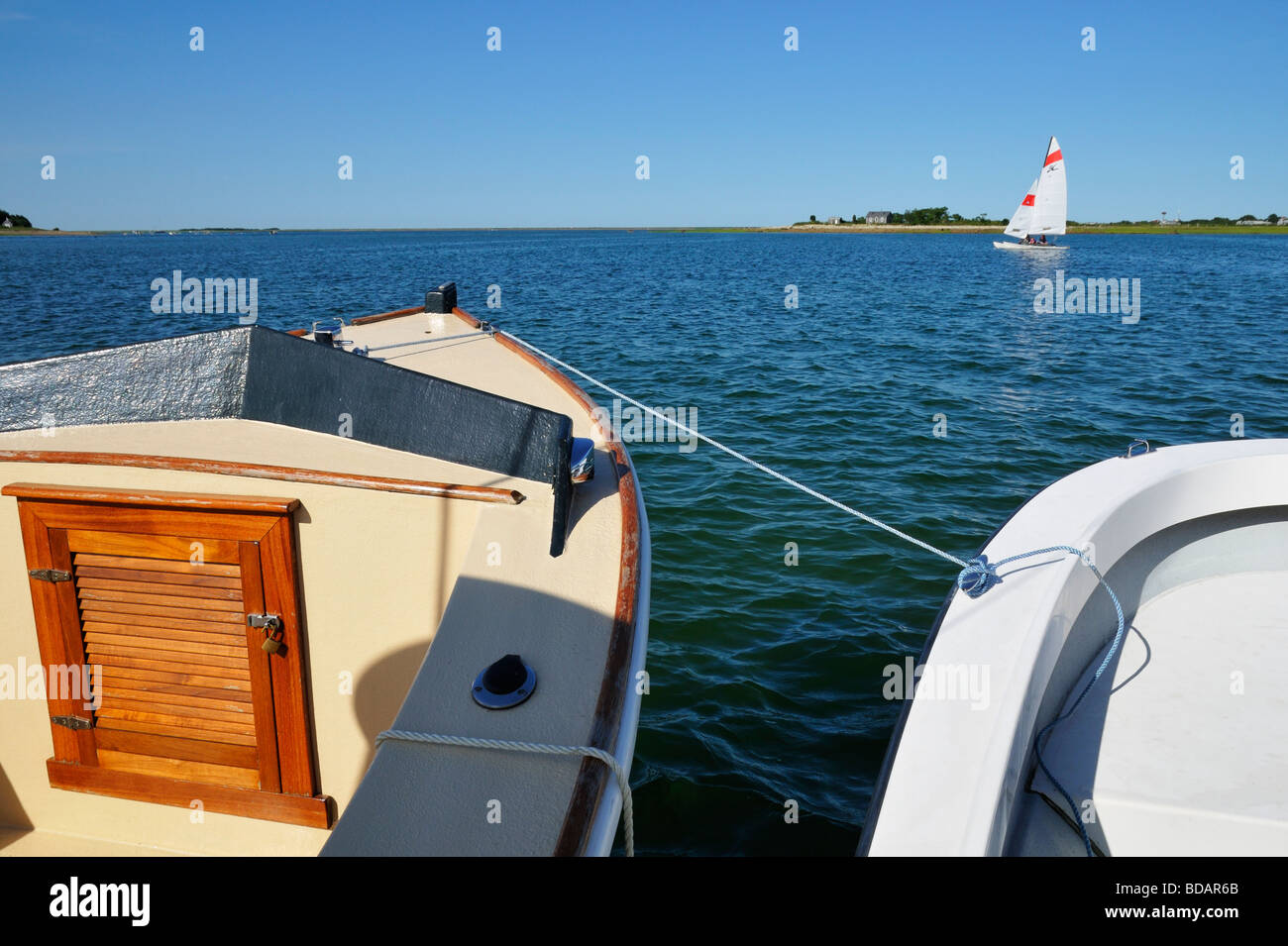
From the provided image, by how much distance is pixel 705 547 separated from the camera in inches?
276

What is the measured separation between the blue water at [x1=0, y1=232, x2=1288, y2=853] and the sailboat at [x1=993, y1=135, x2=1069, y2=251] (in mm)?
30461

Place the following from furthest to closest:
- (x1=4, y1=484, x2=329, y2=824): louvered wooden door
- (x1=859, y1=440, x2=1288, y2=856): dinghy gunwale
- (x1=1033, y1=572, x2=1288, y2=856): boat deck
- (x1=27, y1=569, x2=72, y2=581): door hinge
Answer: (x1=27, y1=569, x2=72, y2=581): door hinge < (x1=4, y1=484, x2=329, y2=824): louvered wooden door < (x1=1033, y1=572, x2=1288, y2=856): boat deck < (x1=859, y1=440, x2=1288, y2=856): dinghy gunwale

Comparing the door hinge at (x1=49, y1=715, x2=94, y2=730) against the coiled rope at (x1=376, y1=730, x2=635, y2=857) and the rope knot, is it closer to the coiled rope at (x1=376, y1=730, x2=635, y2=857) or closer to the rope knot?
the coiled rope at (x1=376, y1=730, x2=635, y2=857)

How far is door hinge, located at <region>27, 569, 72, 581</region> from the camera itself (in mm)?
3084

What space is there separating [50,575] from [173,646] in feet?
1.81

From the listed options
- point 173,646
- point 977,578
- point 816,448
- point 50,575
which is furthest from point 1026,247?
point 50,575

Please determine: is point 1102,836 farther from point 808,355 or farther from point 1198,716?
point 808,355

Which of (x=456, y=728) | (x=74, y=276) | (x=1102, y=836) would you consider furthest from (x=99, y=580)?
(x=74, y=276)

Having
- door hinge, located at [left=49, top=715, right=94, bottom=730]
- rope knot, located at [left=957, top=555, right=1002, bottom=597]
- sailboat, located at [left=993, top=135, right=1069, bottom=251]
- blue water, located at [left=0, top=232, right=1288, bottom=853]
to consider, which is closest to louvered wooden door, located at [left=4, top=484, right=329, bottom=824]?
door hinge, located at [left=49, top=715, right=94, bottom=730]

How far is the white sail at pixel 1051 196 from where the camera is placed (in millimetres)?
53969

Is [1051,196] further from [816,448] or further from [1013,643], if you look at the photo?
[1013,643]

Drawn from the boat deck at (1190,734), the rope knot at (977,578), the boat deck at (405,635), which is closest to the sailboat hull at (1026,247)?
the boat deck at (1190,734)

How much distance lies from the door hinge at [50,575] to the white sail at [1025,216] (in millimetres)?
65788

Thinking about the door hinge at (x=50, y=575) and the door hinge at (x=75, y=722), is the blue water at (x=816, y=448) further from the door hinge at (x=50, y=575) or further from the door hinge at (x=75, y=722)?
the door hinge at (x=50, y=575)
